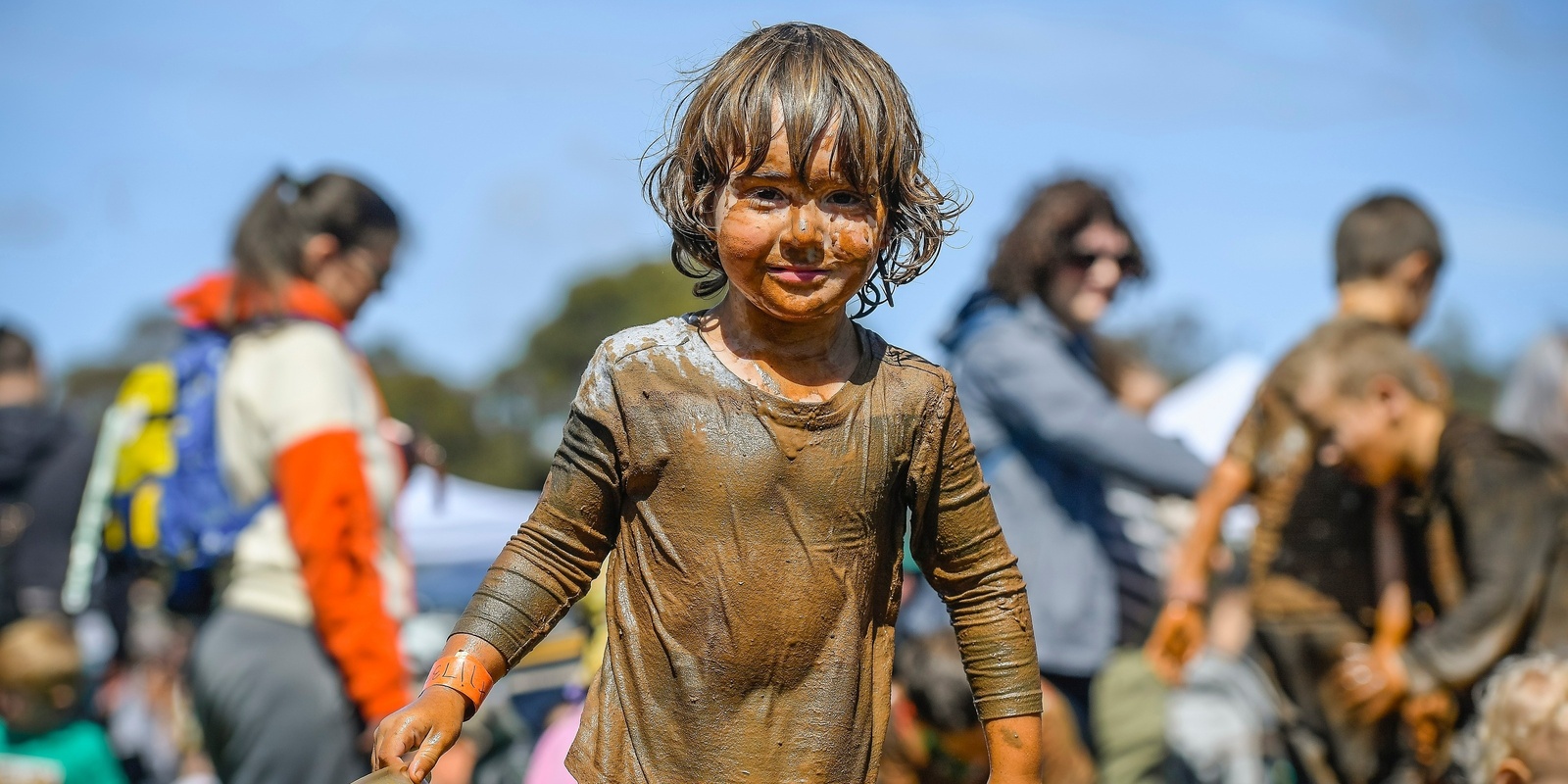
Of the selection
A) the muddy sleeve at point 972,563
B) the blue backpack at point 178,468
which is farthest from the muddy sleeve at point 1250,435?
the blue backpack at point 178,468

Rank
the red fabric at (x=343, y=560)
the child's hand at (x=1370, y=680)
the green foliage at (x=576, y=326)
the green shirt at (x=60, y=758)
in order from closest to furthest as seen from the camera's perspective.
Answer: the red fabric at (x=343, y=560) < the child's hand at (x=1370, y=680) < the green shirt at (x=60, y=758) < the green foliage at (x=576, y=326)

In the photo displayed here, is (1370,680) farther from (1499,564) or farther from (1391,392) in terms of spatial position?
(1391,392)

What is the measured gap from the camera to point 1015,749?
7.15 feet

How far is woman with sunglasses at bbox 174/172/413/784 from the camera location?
3863 mm

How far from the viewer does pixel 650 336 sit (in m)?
2.17

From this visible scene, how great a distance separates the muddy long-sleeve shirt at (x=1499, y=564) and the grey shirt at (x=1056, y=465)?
76 centimetres

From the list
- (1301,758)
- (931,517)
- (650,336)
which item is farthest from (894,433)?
(1301,758)

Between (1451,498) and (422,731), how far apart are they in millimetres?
3394

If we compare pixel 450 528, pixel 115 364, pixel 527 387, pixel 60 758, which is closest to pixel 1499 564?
pixel 60 758

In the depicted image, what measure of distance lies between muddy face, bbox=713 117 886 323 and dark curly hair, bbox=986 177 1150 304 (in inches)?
101

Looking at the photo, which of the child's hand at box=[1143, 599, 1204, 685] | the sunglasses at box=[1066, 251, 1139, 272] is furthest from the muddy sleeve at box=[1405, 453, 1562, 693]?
the sunglasses at box=[1066, 251, 1139, 272]

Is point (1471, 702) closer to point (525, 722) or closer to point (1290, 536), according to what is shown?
point (1290, 536)

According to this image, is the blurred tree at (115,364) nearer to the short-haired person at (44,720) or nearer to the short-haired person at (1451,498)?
the short-haired person at (44,720)

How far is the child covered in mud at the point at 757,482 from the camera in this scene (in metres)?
2.08
